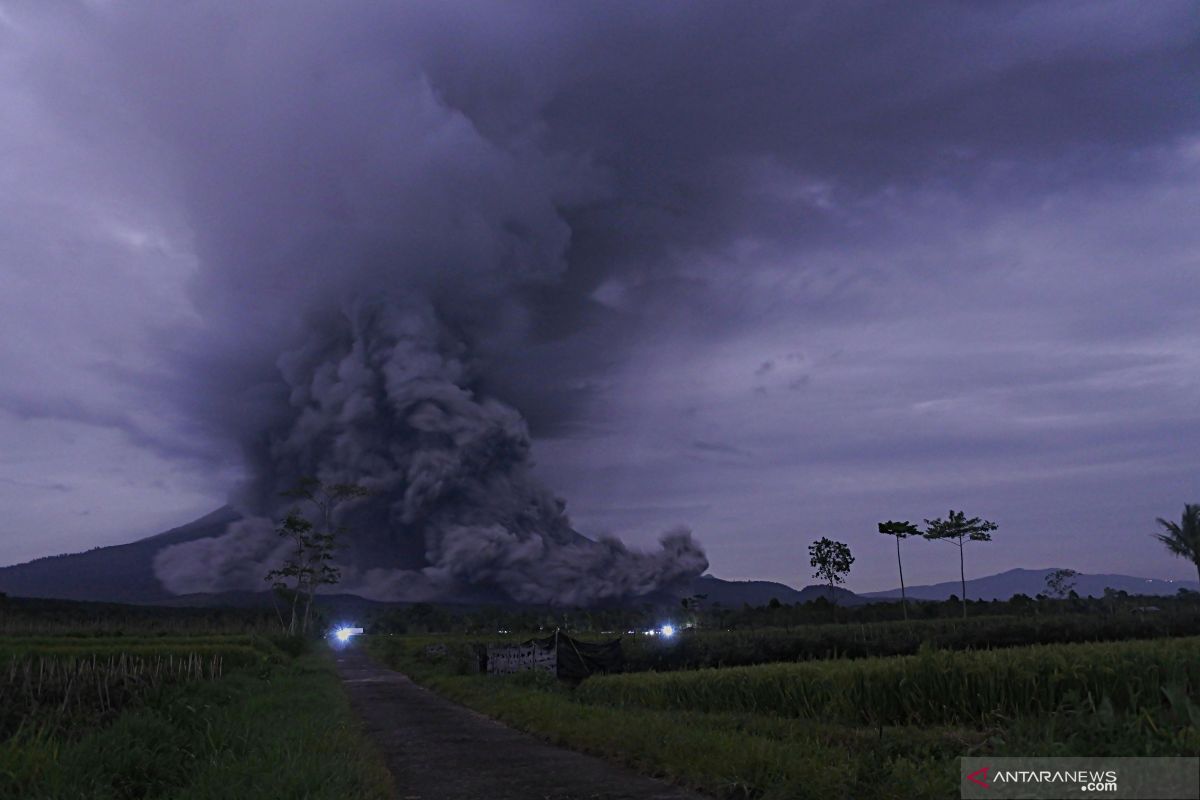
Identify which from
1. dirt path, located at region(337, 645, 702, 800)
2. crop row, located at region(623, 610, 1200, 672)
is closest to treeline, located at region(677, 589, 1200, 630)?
crop row, located at region(623, 610, 1200, 672)

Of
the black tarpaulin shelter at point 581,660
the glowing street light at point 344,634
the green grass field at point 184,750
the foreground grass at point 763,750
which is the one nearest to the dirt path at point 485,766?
the foreground grass at point 763,750

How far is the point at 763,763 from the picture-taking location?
360 inches

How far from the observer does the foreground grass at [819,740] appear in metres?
6.56

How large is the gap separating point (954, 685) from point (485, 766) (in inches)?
323

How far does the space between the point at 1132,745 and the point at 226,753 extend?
1071 cm

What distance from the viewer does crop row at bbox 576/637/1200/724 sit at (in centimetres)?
1325

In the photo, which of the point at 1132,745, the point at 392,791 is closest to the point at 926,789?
the point at 1132,745

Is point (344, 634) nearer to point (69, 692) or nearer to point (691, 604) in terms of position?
point (691, 604)

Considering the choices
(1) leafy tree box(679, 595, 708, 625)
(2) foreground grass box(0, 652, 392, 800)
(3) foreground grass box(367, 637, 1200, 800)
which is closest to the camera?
(3) foreground grass box(367, 637, 1200, 800)

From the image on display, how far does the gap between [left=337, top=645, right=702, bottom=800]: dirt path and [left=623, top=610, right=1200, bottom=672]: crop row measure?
11.7 meters

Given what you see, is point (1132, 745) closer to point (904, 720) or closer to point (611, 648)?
point (904, 720)

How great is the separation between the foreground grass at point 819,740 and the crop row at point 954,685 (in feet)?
0.47

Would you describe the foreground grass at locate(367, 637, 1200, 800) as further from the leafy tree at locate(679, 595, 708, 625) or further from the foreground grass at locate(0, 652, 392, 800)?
the leafy tree at locate(679, 595, 708, 625)

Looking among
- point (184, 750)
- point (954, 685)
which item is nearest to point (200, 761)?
point (184, 750)
